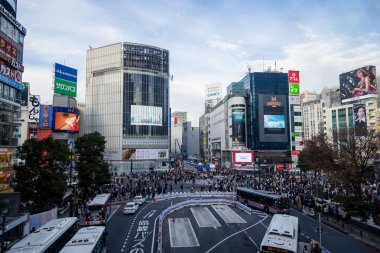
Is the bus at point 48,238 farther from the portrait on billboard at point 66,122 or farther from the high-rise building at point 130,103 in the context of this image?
the high-rise building at point 130,103

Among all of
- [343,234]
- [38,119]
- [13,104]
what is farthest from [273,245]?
[38,119]

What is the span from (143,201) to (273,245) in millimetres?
23769

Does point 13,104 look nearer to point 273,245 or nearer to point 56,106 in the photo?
point 273,245

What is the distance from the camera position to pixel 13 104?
2827 cm

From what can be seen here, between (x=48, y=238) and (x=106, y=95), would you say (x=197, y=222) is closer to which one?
(x=48, y=238)

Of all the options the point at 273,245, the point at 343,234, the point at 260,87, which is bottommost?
the point at 343,234

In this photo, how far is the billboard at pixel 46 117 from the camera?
222ft

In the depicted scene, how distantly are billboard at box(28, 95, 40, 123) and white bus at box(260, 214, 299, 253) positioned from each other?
2463 inches

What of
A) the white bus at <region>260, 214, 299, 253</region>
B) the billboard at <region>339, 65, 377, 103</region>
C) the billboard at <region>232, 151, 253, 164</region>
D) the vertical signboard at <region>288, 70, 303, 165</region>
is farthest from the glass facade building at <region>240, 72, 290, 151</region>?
the white bus at <region>260, 214, 299, 253</region>

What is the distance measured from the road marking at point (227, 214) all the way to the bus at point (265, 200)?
2586 mm

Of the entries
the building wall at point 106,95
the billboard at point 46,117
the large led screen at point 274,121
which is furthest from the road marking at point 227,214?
the large led screen at point 274,121

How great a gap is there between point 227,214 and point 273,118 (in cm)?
5833

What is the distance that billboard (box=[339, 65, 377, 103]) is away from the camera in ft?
223

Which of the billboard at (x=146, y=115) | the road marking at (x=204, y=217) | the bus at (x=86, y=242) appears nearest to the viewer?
the bus at (x=86, y=242)
